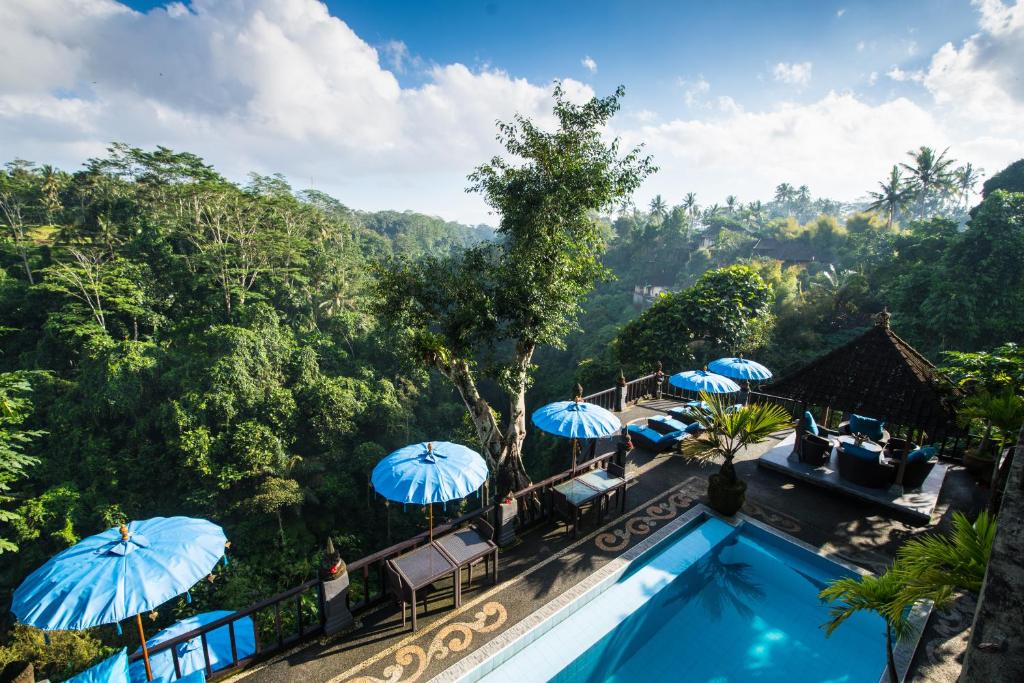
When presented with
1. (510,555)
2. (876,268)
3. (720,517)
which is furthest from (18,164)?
(876,268)

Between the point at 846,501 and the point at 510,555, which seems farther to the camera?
the point at 846,501

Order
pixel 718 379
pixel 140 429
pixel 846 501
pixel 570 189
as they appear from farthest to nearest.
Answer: pixel 140 429 → pixel 718 379 → pixel 570 189 → pixel 846 501

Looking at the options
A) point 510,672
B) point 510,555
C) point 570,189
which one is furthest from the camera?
point 570,189

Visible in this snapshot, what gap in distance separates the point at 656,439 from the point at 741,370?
125 inches

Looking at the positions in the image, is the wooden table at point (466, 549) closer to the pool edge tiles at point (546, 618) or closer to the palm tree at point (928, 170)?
the pool edge tiles at point (546, 618)

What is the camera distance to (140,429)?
2212 cm

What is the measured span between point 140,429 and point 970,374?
30.3 metres

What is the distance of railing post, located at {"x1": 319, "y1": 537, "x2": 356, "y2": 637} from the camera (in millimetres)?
5336

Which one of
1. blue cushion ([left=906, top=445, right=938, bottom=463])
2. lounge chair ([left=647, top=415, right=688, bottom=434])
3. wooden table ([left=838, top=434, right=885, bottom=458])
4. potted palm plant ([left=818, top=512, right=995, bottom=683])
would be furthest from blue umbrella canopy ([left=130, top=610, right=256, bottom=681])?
blue cushion ([left=906, top=445, right=938, bottom=463])

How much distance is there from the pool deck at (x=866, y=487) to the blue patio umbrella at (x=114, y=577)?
32.9 feet

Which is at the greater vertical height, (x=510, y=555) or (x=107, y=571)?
(x=107, y=571)

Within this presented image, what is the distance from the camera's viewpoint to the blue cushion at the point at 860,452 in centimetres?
827

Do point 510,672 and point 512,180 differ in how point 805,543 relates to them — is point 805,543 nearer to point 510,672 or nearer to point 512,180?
point 510,672

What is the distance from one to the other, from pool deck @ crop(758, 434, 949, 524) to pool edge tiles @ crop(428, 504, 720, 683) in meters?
3.23
